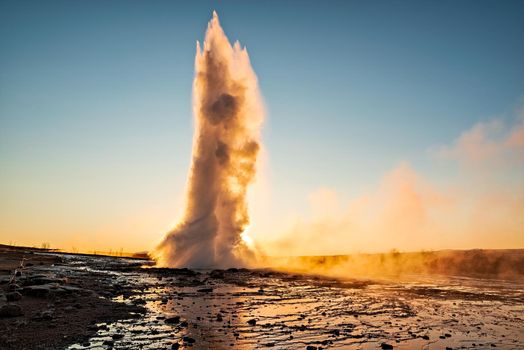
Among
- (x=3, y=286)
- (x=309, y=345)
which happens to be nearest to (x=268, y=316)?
(x=309, y=345)

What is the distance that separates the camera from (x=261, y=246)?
196ft

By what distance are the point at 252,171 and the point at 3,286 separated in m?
36.1

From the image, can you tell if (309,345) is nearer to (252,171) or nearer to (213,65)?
(252,171)

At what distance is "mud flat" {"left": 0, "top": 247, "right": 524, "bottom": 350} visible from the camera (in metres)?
12.7

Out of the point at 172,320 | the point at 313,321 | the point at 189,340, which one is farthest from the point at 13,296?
the point at 313,321

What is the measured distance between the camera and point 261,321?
1641cm

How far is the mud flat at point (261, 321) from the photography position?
1268cm

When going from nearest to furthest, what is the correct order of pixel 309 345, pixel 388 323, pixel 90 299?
pixel 309 345 < pixel 388 323 < pixel 90 299

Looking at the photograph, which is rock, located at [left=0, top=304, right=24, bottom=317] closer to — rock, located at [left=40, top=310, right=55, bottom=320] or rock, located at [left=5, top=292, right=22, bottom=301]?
rock, located at [left=40, top=310, right=55, bottom=320]

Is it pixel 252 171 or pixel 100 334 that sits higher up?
pixel 252 171

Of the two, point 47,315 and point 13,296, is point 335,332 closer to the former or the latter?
point 47,315

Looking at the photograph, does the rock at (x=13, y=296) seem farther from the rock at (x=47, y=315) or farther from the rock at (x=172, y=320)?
the rock at (x=172, y=320)

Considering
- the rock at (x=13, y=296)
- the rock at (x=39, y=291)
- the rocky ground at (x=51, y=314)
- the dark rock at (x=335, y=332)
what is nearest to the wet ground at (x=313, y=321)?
the dark rock at (x=335, y=332)

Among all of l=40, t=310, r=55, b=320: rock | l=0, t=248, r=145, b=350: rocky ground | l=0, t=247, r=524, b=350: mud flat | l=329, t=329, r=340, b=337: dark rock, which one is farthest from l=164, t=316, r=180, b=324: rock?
l=329, t=329, r=340, b=337: dark rock
